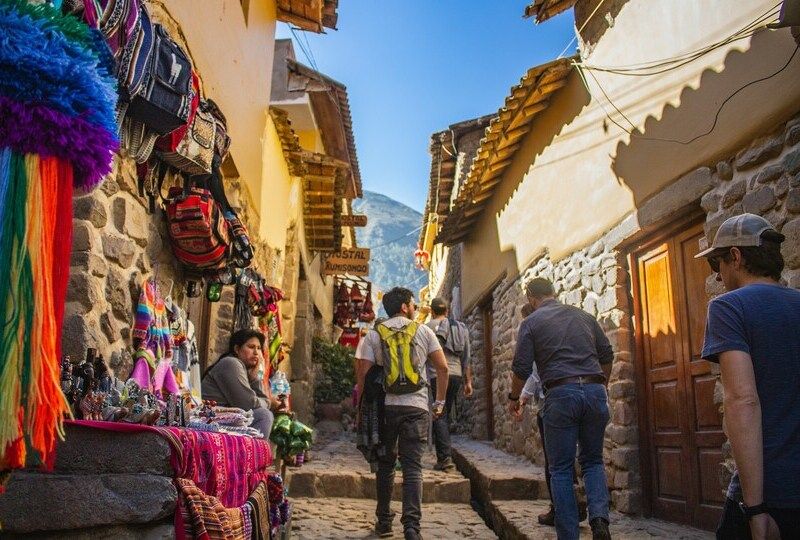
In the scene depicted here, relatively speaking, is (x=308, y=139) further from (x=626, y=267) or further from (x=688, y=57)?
(x=688, y=57)

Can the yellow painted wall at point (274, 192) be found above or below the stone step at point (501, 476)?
above

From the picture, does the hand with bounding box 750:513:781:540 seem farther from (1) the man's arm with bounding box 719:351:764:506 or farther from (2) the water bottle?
(2) the water bottle

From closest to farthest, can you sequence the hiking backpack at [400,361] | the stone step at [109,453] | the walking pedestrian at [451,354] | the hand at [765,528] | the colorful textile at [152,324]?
1. the hand at [765,528]
2. the stone step at [109,453]
3. the colorful textile at [152,324]
4. the hiking backpack at [400,361]
5. the walking pedestrian at [451,354]

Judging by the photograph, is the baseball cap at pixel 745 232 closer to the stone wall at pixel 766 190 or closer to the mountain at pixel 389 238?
the stone wall at pixel 766 190

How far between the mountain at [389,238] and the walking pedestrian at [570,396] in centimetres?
8804

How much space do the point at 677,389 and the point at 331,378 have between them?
27.0 feet

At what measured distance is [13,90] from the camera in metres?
1.65

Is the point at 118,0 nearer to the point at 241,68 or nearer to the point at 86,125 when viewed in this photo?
the point at 86,125

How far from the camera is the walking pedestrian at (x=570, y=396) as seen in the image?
3508mm

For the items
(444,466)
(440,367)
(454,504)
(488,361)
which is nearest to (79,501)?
(440,367)

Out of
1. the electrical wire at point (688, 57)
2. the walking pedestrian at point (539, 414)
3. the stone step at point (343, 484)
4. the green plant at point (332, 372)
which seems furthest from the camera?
the green plant at point (332, 372)

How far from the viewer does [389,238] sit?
115 metres

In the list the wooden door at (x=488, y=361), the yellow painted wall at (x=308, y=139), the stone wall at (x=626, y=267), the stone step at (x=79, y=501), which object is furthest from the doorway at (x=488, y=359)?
the stone step at (x=79, y=501)

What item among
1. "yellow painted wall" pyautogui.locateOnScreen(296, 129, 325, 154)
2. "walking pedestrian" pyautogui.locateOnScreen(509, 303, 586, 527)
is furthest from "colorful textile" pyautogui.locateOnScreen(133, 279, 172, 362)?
"yellow painted wall" pyautogui.locateOnScreen(296, 129, 325, 154)
